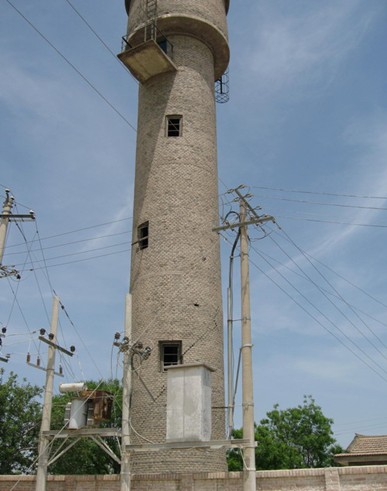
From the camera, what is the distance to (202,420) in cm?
1443

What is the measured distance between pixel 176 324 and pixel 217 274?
2842 mm

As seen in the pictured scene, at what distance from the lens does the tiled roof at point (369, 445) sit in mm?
23497

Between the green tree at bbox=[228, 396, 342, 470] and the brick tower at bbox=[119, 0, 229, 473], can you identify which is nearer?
the brick tower at bbox=[119, 0, 229, 473]

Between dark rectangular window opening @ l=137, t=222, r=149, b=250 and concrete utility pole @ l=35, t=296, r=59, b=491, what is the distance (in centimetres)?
470

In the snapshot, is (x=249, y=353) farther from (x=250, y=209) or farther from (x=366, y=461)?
(x=366, y=461)

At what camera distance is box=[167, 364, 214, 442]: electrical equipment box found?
14438mm

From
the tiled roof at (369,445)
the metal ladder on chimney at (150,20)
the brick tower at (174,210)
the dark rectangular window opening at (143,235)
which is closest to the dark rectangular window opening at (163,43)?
the brick tower at (174,210)

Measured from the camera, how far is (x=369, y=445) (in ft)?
80.4

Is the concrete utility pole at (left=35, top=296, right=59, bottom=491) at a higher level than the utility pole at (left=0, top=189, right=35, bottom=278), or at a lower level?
lower

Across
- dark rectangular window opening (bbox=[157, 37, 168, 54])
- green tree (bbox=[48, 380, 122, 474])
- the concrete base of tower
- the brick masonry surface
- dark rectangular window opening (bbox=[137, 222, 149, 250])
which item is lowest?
the brick masonry surface

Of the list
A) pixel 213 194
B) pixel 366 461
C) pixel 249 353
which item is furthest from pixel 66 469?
pixel 249 353

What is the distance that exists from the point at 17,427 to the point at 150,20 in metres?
21.9

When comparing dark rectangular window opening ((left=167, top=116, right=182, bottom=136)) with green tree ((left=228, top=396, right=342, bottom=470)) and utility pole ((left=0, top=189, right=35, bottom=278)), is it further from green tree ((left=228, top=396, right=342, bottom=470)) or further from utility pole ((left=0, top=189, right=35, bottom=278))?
green tree ((left=228, top=396, right=342, bottom=470))

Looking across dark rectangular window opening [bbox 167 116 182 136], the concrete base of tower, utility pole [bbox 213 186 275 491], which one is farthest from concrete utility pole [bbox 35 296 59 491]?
dark rectangular window opening [bbox 167 116 182 136]
